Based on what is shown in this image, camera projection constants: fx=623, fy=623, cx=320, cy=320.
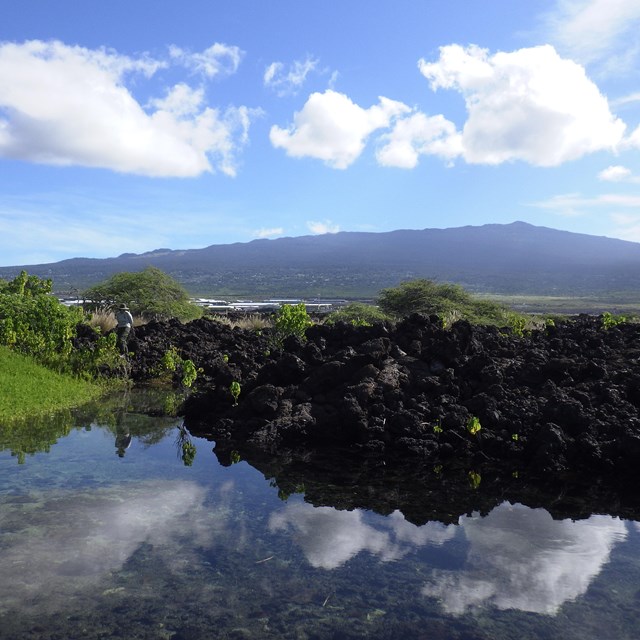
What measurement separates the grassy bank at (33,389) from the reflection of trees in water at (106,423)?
0.38 m

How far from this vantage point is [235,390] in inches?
580

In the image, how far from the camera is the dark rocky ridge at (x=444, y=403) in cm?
1124

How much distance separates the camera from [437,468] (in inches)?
432

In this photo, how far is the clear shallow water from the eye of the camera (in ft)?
19.3

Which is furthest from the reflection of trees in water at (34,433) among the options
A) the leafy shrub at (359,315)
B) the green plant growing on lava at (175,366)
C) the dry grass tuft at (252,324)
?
the leafy shrub at (359,315)

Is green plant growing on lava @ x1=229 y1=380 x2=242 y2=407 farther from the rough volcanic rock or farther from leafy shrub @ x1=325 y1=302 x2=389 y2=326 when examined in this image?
leafy shrub @ x1=325 y1=302 x2=389 y2=326

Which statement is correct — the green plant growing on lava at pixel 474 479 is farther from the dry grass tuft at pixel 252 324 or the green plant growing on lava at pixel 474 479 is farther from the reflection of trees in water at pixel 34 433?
the dry grass tuft at pixel 252 324

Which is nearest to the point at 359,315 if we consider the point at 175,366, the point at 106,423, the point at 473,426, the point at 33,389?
the point at 175,366

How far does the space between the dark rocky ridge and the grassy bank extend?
3360 millimetres

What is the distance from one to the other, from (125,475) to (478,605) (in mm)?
6229

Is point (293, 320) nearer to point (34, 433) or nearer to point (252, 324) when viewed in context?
point (252, 324)

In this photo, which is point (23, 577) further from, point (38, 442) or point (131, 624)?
point (38, 442)

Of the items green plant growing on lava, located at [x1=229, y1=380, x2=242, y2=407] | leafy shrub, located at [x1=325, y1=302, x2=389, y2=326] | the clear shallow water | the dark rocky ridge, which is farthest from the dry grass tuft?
the clear shallow water

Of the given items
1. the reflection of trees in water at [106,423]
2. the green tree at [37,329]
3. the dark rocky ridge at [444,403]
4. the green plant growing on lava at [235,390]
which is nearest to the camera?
the dark rocky ridge at [444,403]
